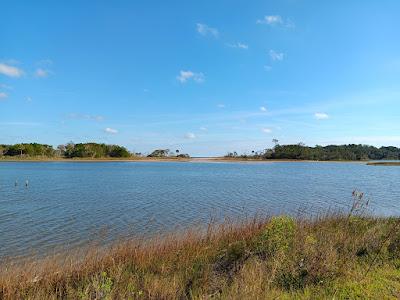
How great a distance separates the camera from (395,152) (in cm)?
19888

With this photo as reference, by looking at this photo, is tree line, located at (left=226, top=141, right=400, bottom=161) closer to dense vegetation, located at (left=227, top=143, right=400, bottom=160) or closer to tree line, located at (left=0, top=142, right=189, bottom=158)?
dense vegetation, located at (left=227, top=143, right=400, bottom=160)

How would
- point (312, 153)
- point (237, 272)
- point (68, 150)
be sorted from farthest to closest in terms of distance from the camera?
point (312, 153)
point (68, 150)
point (237, 272)

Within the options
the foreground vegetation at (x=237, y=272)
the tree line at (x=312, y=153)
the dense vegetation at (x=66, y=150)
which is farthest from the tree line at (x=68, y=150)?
the foreground vegetation at (x=237, y=272)

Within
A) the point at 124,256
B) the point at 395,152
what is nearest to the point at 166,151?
the point at 395,152

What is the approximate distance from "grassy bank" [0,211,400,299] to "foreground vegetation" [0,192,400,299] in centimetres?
2

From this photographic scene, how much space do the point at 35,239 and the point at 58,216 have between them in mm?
4688

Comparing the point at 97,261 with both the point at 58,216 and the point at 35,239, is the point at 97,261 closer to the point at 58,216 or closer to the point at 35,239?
the point at 35,239

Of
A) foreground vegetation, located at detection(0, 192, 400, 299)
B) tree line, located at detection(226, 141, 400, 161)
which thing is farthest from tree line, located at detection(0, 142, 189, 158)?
foreground vegetation, located at detection(0, 192, 400, 299)

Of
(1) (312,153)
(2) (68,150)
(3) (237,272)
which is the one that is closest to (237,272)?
(3) (237,272)

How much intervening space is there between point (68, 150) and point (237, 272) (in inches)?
5583

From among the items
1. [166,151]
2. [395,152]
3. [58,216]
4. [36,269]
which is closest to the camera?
[36,269]

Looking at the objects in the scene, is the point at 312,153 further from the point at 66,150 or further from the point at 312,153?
the point at 66,150

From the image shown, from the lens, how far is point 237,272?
6070mm

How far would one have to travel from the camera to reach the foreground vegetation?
512 cm
